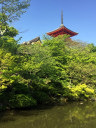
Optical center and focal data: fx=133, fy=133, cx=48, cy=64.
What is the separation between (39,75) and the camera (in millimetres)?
11648

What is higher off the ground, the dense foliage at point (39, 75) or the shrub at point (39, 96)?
the dense foliage at point (39, 75)

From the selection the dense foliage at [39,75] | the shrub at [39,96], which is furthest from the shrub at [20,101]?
the shrub at [39,96]

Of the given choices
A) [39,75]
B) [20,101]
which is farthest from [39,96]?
[20,101]

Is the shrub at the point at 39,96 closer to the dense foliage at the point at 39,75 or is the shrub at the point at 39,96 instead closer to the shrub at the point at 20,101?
the dense foliage at the point at 39,75

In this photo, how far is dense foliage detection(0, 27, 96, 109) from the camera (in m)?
9.66

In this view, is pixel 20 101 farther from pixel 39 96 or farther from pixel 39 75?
pixel 39 75

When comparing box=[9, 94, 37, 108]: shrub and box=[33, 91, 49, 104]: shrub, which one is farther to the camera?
box=[33, 91, 49, 104]: shrub

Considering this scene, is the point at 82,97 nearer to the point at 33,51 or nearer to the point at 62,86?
the point at 62,86

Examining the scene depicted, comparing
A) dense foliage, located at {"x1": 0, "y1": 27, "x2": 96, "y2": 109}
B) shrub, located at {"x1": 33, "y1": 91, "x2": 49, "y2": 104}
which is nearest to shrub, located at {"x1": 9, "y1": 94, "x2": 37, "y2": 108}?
dense foliage, located at {"x1": 0, "y1": 27, "x2": 96, "y2": 109}

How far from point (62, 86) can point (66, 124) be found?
703 centimetres

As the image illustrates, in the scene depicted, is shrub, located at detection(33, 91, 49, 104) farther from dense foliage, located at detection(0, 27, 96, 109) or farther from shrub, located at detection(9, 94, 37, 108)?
shrub, located at detection(9, 94, 37, 108)

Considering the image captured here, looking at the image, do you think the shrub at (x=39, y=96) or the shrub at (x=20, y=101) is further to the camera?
A: the shrub at (x=39, y=96)

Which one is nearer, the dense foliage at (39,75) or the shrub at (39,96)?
the dense foliage at (39,75)

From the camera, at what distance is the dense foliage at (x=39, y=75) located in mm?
9664
